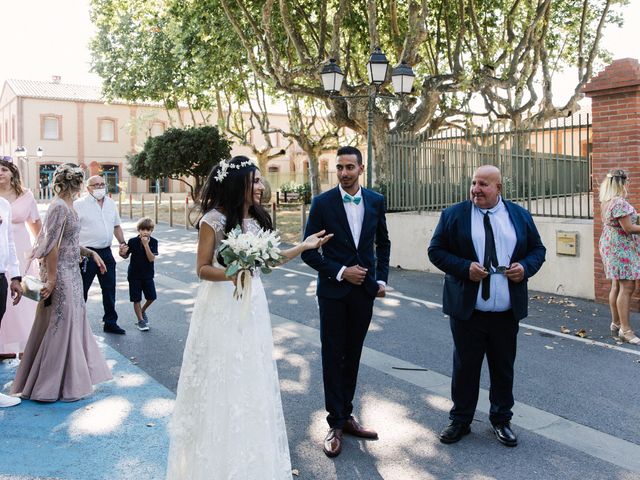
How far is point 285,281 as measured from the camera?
12141mm

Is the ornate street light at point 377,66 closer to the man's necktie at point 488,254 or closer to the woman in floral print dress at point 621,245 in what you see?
the woman in floral print dress at point 621,245

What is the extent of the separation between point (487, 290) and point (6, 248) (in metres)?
3.88

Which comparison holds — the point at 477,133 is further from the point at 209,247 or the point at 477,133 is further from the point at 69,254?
the point at 209,247

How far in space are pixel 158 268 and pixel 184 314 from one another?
16.8 ft

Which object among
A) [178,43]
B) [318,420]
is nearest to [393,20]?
[178,43]

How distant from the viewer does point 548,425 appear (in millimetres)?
4895

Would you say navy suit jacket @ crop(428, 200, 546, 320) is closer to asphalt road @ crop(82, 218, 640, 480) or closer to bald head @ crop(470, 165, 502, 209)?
bald head @ crop(470, 165, 502, 209)

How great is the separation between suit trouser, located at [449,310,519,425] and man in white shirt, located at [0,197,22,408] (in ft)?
12.0

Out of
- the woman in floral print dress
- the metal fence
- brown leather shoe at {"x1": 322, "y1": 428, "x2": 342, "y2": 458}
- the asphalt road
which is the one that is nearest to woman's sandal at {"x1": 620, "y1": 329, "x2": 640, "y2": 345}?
the woman in floral print dress

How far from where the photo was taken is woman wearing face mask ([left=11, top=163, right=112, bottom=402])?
17.9 feet

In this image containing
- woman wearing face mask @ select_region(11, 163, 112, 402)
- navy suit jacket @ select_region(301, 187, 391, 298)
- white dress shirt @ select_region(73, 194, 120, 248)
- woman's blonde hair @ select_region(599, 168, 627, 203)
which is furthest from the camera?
white dress shirt @ select_region(73, 194, 120, 248)

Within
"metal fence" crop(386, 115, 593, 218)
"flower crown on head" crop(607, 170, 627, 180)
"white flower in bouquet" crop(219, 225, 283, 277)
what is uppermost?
"metal fence" crop(386, 115, 593, 218)

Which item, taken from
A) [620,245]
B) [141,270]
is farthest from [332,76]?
Result: [620,245]

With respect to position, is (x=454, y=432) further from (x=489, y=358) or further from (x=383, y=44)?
(x=383, y=44)
